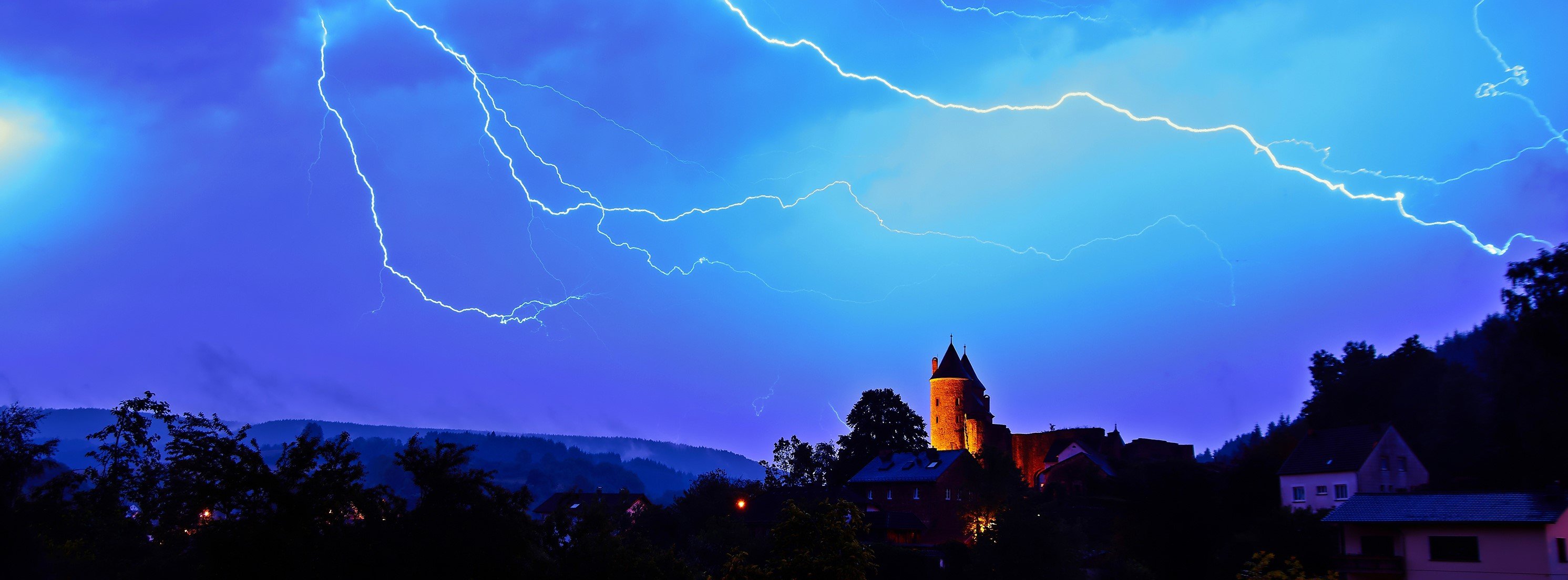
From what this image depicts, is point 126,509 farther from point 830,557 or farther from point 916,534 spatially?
point 916,534

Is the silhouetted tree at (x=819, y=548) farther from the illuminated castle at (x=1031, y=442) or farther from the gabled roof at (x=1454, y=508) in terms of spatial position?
the illuminated castle at (x=1031, y=442)

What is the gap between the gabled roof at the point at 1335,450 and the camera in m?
38.9

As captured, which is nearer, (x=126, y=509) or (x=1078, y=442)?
(x=126, y=509)

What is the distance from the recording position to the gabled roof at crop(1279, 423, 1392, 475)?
128ft

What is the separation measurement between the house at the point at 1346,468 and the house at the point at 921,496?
629 inches

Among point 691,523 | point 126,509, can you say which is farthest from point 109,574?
point 691,523

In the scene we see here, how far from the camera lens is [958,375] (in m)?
86.0

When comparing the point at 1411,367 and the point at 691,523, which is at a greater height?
the point at 1411,367

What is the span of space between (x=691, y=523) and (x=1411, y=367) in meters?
41.4

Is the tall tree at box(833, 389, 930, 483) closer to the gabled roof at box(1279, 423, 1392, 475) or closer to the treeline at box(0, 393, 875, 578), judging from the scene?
the gabled roof at box(1279, 423, 1392, 475)

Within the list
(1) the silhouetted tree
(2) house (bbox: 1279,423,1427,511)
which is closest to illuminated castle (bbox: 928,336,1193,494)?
(2) house (bbox: 1279,423,1427,511)

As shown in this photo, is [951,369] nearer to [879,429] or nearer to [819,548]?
[879,429]

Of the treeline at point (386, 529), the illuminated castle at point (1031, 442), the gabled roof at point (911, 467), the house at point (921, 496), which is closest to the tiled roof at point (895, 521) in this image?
the house at point (921, 496)

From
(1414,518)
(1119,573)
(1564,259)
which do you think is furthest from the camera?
(1119,573)
